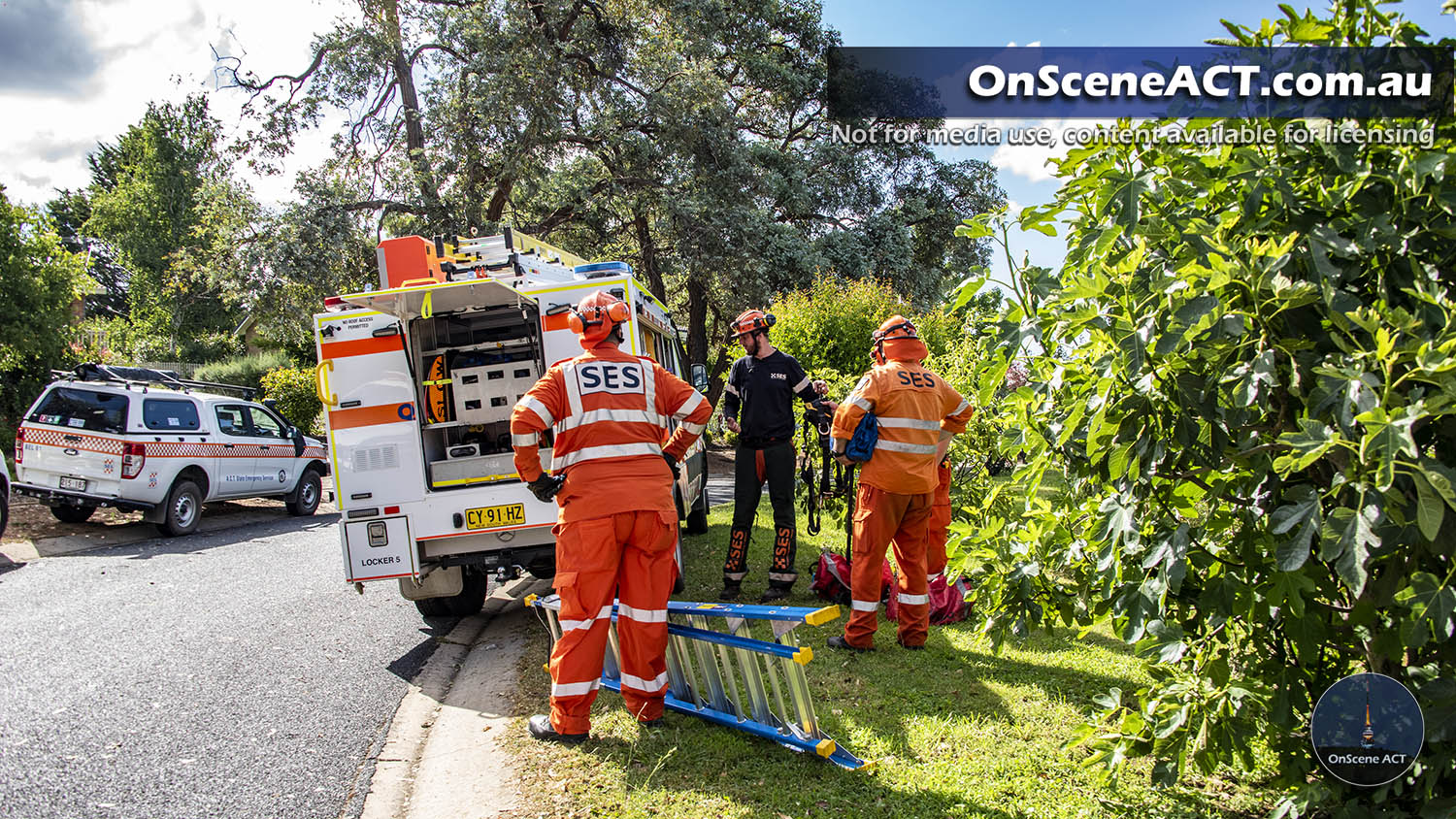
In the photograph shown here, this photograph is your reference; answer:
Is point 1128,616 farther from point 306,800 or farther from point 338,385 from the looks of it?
point 338,385

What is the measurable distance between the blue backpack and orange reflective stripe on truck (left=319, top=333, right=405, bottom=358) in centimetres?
326

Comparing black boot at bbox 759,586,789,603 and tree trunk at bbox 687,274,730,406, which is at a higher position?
tree trunk at bbox 687,274,730,406

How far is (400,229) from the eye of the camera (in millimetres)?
16562

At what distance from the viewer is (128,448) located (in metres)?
10.8

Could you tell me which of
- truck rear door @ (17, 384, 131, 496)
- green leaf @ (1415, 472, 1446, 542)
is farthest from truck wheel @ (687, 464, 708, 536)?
green leaf @ (1415, 472, 1446, 542)

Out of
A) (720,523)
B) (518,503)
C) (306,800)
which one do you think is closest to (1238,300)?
(306,800)

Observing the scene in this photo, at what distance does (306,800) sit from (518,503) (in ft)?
8.12

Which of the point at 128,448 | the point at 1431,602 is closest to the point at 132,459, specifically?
the point at 128,448

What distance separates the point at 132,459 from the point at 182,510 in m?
1.08

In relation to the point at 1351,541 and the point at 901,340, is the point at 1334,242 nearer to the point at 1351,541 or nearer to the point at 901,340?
the point at 1351,541

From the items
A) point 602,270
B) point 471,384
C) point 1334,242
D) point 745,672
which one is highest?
point 602,270

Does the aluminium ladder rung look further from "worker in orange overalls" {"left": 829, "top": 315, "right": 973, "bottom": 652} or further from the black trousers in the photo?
the black trousers

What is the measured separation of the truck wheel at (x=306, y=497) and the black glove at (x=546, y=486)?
11436mm

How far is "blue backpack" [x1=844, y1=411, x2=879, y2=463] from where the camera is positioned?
506cm
